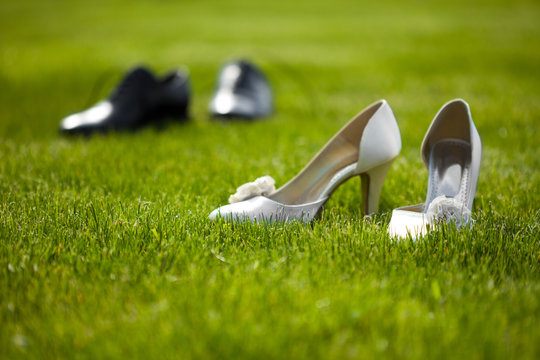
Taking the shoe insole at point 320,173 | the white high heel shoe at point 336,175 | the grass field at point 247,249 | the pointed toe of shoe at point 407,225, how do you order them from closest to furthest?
the grass field at point 247,249
the pointed toe of shoe at point 407,225
the white high heel shoe at point 336,175
the shoe insole at point 320,173

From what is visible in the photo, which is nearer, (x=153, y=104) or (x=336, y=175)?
(x=336, y=175)

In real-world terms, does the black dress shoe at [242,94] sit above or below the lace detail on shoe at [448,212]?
above

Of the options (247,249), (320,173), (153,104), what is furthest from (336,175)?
(153,104)

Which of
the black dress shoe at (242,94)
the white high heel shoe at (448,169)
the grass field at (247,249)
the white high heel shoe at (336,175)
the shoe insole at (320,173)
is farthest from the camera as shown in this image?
the black dress shoe at (242,94)

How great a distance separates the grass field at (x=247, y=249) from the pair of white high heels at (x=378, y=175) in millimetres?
125

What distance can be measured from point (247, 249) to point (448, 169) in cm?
160

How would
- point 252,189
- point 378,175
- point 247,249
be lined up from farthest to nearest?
point 378,175 → point 252,189 → point 247,249

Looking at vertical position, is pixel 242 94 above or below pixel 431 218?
above

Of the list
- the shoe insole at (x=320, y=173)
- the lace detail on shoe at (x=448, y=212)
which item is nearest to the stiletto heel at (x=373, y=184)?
the shoe insole at (x=320, y=173)

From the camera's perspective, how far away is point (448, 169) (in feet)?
9.72

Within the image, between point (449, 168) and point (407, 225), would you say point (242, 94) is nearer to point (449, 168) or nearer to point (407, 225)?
point (449, 168)

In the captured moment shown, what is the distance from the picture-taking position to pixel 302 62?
9.98 m

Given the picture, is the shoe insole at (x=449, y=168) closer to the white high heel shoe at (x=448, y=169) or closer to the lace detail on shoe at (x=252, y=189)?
the white high heel shoe at (x=448, y=169)

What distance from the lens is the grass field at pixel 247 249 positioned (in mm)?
1526
